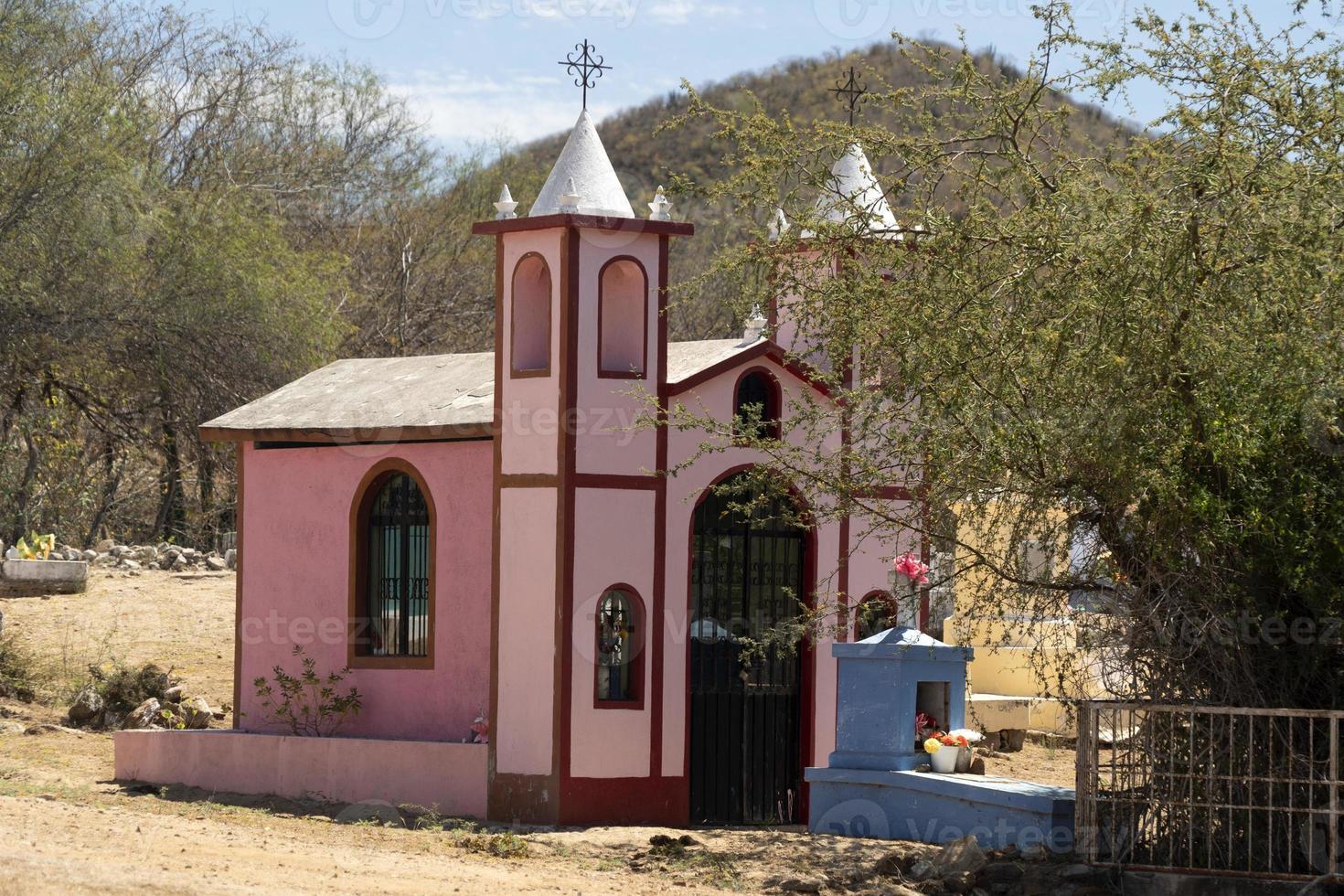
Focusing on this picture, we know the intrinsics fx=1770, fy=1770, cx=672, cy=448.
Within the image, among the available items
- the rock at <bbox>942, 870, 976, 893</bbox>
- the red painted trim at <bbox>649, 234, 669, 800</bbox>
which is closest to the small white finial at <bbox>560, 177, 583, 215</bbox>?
the red painted trim at <bbox>649, 234, 669, 800</bbox>

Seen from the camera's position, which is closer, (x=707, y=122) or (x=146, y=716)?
(x=146, y=716)

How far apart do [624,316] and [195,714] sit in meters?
6.44

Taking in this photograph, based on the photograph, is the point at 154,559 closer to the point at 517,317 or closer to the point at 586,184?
the point at 517,317

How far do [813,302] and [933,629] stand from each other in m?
9.24

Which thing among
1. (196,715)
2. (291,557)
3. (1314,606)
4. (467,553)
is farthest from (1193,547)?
(196,715)

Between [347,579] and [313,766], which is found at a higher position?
[347,579]

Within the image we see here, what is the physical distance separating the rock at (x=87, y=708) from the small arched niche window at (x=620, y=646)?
22.5ft

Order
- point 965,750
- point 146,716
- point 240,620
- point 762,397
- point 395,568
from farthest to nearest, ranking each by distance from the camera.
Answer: point 146,716 < point 240,620 < point 395,568 < point 762,397 < point 965,750

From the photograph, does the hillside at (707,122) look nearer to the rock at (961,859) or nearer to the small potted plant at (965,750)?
the small potted plant at (965,750)

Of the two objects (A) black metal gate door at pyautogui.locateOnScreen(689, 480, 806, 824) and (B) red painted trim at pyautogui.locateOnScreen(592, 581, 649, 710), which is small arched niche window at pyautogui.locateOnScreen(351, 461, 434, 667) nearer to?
(B) red painted trim at pyautogui.locateOnScreen(592, 581, 649, 710)

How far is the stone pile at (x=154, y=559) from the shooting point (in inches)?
993

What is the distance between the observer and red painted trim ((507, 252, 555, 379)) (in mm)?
14977

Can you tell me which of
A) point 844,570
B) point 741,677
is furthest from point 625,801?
point 844,570

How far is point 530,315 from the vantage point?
50.7 feet
